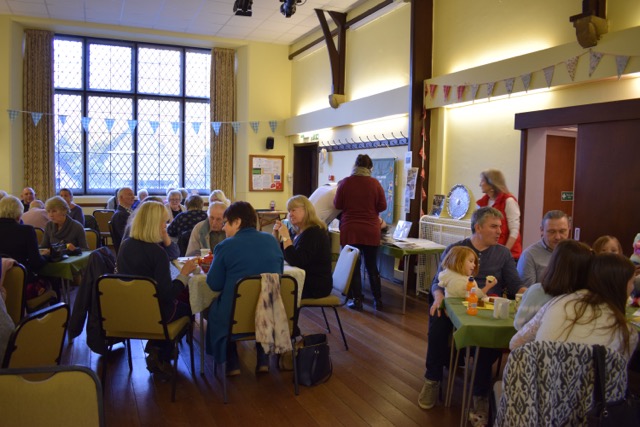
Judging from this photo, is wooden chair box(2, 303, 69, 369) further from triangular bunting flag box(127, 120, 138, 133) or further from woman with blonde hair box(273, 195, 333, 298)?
triangular bunting flag box(127, 120, 138, 133)

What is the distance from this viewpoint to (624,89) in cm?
403

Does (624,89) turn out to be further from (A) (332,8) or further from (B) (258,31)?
(B) (258,31)

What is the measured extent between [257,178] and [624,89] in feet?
23.2

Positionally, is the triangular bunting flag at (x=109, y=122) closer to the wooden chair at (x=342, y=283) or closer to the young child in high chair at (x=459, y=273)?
the wooden chair at (x=342, y=283)

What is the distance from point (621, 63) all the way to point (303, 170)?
678 centimetres

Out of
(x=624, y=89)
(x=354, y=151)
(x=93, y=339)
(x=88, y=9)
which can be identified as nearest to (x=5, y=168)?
(x=88, y=9)

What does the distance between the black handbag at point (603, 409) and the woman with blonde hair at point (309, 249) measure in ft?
7.50

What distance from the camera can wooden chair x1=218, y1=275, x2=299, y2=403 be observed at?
3.19 meters

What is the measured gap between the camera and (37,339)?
218cm

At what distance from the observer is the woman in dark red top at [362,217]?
5555mm

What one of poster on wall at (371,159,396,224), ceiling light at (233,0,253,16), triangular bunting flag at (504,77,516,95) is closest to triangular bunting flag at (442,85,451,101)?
triangular bunting flag at (504,77,516,95)

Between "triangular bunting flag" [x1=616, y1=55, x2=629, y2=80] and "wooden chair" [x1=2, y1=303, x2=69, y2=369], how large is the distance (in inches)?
155

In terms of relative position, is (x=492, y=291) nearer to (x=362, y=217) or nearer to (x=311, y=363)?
(x=311, y=363)

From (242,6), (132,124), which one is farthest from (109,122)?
(242,6)
